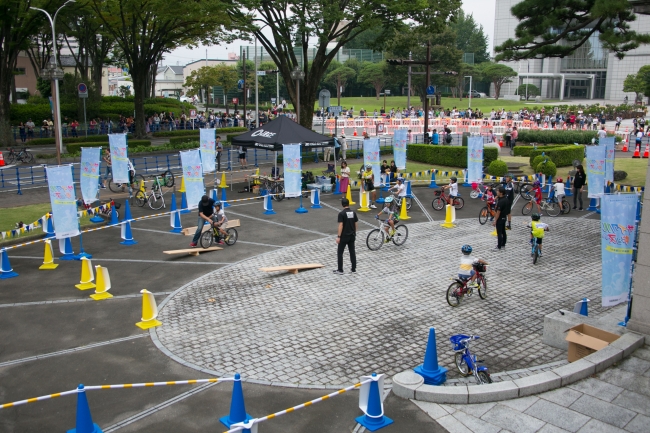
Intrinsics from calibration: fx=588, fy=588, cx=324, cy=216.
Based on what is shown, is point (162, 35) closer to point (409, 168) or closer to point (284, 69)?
point (284, 69)

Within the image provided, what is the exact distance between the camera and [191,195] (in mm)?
20109

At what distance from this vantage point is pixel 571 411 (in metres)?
7.98

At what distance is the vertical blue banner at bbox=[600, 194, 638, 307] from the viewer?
406 inches

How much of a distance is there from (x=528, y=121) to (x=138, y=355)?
5954 cm

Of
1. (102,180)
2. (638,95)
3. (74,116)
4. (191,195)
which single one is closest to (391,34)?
(102,180)

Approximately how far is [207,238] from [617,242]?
11361mm

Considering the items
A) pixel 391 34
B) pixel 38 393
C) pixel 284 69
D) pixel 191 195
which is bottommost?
pixel 38 393

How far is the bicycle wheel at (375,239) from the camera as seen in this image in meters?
17.6

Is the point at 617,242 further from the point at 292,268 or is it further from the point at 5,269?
the point at 5,269

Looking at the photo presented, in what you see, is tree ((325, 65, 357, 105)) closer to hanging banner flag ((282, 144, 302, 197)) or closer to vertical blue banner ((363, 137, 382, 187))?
vertical blue banner ((363, 137, 382, 187))

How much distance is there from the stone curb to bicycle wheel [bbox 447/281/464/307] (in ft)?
12.0

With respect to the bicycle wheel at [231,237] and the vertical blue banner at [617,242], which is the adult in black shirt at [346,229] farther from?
the vertical blue banner at [617,242]

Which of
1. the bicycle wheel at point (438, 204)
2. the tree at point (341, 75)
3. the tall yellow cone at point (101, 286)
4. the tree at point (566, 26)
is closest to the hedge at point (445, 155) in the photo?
the tree at point (566, 26)

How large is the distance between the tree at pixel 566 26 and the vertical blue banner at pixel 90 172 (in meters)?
16.4
